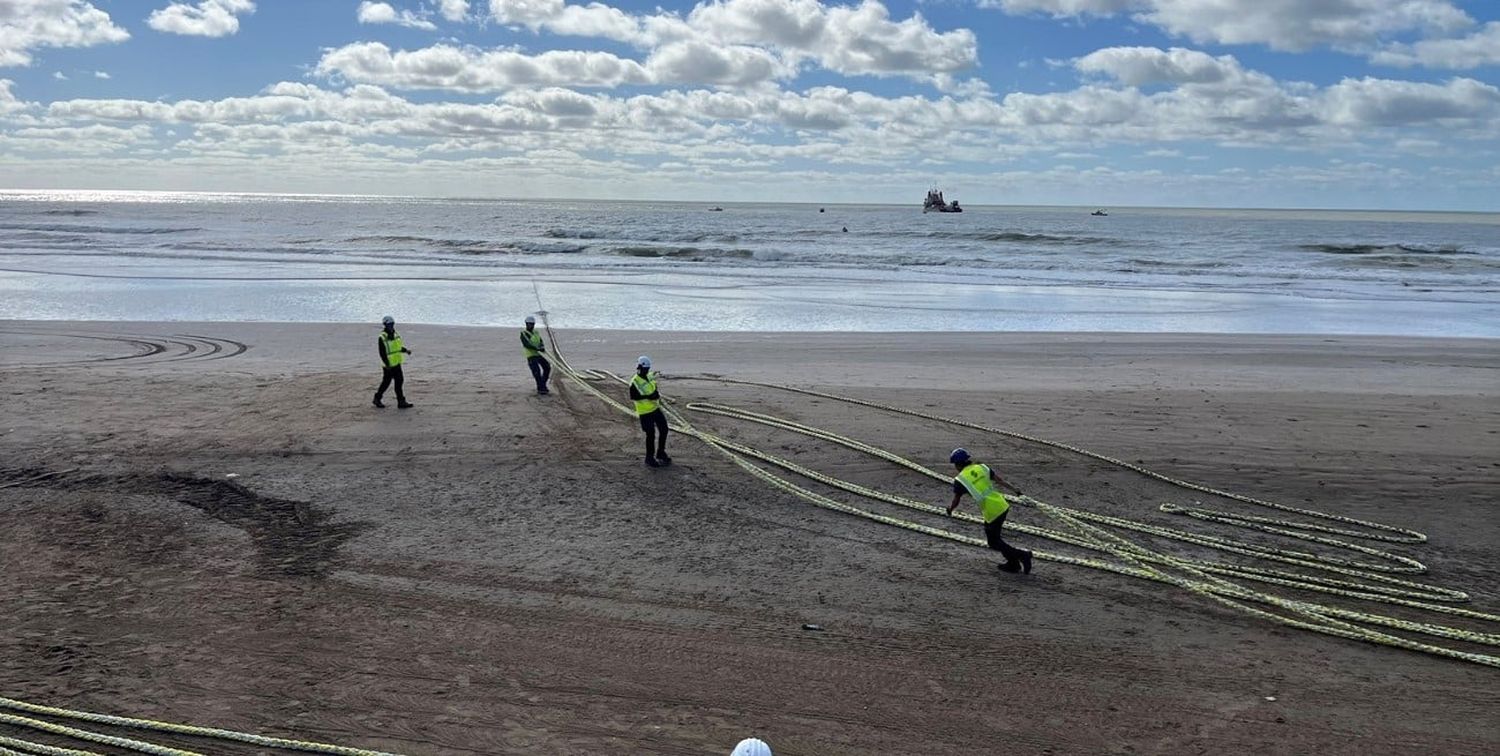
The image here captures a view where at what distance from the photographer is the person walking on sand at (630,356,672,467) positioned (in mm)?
12039

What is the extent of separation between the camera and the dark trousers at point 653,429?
488 inches

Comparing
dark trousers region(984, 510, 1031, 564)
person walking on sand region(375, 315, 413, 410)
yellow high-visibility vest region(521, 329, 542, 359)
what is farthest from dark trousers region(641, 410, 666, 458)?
dark trousers region(984, 510, 1031, 564)

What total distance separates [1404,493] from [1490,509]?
85 centimetres

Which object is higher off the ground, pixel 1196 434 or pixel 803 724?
pixel 1196 434

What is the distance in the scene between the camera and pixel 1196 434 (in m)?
14.1

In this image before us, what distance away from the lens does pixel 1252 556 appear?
10117 millimetres

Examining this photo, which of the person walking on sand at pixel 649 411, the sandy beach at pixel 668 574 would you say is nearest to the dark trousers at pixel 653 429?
the person walking on sand at pixel 649 411

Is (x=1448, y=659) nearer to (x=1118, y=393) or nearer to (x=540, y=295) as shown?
(x=1118, y=393)

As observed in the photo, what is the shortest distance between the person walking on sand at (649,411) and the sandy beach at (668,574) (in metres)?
0.29

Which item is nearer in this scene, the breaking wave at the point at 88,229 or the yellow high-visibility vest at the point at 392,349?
the yellow high-visibility vest at the point at 392,349

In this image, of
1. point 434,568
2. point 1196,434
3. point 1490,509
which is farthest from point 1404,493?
point 434,568

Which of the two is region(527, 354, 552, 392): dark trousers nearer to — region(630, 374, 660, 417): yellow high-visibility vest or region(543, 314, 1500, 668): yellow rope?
region(543, 314, 1500, 668): yellow rope

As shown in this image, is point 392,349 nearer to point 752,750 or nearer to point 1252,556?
point 1252,556

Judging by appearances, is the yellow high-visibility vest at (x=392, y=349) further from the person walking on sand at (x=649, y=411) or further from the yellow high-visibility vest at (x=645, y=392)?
the yellow high-visibility vest at (x=645, y=392)
